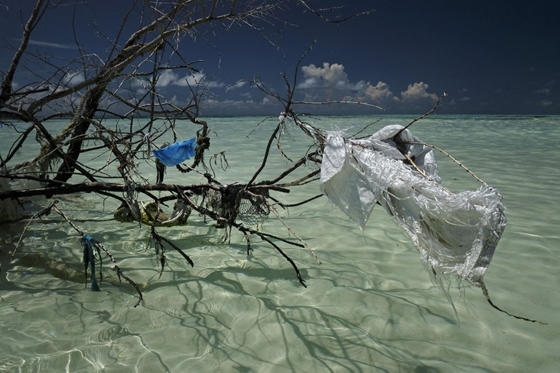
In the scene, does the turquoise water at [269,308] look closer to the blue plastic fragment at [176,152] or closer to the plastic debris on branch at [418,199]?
the plastic debris on branch at [418,199]

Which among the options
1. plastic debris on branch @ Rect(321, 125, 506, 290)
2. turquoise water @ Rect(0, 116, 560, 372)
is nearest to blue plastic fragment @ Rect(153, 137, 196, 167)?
turquoise water @ Rect(0, 116, 560, 372)

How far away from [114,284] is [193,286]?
0.52m

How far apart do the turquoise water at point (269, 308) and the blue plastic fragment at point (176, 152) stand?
2.17 ft

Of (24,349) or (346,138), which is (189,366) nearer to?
(24,349)

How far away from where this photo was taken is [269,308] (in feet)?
7.94

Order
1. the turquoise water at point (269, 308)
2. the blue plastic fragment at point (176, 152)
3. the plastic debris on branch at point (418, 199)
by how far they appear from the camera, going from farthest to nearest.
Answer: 1. the blue plastic fragment at point (176, 152)
2. the turquoise water at point (269, 308)
3. the plastic debris on branch at point (418, 199)

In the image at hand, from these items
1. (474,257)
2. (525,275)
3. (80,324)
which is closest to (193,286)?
(80,324)

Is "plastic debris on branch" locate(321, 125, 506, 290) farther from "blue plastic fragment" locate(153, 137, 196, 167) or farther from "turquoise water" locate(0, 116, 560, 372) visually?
"blue plastic fragment" locate(153, 137, 196, 167)

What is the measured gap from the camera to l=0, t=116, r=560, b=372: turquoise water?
196 centimetres

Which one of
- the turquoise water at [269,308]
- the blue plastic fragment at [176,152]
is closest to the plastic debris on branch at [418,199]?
the turquoise water at [269,308]

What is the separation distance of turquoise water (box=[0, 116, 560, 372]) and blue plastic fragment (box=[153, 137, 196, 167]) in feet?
2.17

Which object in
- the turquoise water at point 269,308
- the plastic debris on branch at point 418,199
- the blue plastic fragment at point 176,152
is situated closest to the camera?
the plastic debris on branch at point 418,199

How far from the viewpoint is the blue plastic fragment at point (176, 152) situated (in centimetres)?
239

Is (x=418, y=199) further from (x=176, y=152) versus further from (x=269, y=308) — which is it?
(x=176, y=152)
